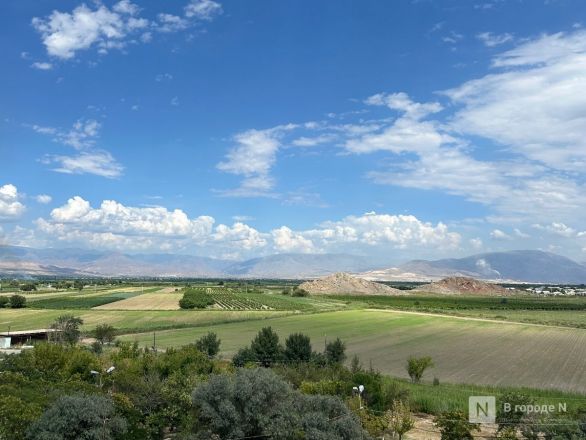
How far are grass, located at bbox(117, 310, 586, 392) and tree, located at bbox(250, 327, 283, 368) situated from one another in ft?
28.0

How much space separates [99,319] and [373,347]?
52.5 m

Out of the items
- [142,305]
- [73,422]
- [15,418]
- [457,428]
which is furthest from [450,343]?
[142,305]

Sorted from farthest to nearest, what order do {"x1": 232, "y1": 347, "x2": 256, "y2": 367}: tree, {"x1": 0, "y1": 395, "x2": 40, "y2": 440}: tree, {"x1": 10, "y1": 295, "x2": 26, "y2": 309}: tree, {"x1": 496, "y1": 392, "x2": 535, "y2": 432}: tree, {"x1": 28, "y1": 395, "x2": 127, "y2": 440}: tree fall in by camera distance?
{"x1": 10, "y1": 295, "x2": 26, "y2": 309}: tree < {"x1": 232, "y1": 347, "x2": 256, "y2": 367}: tree < {"x1": 496, "y1": 392, "x2": 535, "y2": 432}: tree < {"x1": 0, "y1": 395, "x2": 40, "y2": 440}: tree < {"x1": 28, "y1": 395, "x2": 127, "y2": 440}: tree

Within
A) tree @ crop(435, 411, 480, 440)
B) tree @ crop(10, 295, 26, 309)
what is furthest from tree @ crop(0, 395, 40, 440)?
tree @ crop(10, 295, 26, 309)

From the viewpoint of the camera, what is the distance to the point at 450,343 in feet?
207

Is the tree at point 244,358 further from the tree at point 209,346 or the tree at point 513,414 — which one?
the tree at point 513,414

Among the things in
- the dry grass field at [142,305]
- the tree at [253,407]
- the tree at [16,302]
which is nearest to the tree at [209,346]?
the tree at [253,407]

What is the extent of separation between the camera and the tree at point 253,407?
20.0m

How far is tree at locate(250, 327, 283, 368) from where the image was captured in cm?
4588

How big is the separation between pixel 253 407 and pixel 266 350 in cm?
2529

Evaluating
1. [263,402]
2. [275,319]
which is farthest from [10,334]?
[263,402]

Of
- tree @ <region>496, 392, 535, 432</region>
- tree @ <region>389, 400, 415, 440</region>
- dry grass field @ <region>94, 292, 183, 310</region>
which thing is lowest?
dry grass field @ <region>94, 292, 183, 310</region>

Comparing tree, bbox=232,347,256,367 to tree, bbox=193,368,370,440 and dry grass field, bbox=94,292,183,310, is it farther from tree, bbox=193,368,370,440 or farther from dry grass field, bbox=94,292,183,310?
dry grass field, bbox=94,292,183,310

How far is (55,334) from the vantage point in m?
59.2
